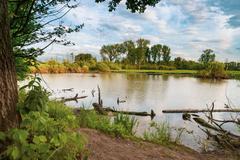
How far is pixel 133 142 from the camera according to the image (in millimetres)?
9125

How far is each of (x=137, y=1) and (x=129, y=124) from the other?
6.46 metres

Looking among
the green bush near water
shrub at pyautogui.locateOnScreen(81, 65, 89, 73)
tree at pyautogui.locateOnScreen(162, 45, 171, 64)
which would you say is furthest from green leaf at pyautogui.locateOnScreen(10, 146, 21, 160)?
tree at pyautogui.locateOnScreen(162, 45, 171, 64)

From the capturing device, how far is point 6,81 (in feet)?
11.9

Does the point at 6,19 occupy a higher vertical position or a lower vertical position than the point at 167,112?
higher

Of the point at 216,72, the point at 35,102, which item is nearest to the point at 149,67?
the point at 216,72

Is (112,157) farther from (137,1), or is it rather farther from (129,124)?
(129,124)

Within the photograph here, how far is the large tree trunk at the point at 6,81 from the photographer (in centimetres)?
356

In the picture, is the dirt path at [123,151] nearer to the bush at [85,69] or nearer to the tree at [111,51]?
the bush at [85,69]

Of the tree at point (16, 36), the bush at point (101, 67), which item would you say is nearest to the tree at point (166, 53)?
the bush at point (101, 67)

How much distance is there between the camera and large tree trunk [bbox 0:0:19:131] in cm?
356

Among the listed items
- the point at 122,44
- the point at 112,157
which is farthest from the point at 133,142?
the point at 122,44

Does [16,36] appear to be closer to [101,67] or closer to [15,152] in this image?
[15,152]

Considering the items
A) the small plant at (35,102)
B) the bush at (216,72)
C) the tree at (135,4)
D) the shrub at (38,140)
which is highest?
the tree at (135,4)

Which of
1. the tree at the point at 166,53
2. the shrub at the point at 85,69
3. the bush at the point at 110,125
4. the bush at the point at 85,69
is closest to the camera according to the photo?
the bush at the point at 110,125
